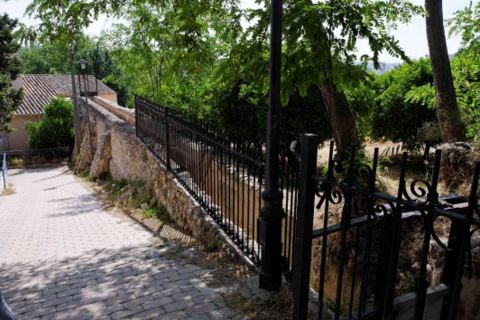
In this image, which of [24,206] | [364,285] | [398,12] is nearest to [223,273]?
[364,285]

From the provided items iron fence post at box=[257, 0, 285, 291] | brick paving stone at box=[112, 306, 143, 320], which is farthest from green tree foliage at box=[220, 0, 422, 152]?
brick paving stone at box=[112, 306, 143, 320]

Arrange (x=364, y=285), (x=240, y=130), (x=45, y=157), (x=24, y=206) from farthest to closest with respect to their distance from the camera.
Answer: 1. (x=45, y=157)
2. (x=24, y=206)
3. (x=240, y=130)
4. (x=364, y=285)

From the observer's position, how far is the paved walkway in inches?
132

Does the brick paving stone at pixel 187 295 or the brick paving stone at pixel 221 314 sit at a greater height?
the brick paving stone at pixel 221 314

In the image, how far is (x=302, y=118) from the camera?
A: 9117 mm

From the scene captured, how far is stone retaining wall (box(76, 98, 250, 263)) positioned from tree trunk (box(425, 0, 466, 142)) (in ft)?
14.9

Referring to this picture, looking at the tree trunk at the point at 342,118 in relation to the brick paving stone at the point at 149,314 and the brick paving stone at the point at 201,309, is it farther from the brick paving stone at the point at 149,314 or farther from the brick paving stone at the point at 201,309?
the brick paving stone at the point at 149,314

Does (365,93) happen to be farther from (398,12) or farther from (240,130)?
(398,12)

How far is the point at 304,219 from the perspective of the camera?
221 centimetres

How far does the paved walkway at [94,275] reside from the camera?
11.0 ft

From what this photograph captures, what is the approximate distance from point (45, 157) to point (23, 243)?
71.5 feet

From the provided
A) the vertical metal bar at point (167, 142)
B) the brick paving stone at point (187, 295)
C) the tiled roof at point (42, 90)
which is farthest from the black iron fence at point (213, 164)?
the tiled roof at point (42, 90)

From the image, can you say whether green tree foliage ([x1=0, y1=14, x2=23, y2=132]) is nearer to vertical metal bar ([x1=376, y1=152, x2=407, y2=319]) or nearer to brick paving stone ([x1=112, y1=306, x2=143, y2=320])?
brick paving stone ([x1=112, y1=306, x2=143, y2=320])

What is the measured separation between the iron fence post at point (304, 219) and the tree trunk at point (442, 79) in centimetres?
527
